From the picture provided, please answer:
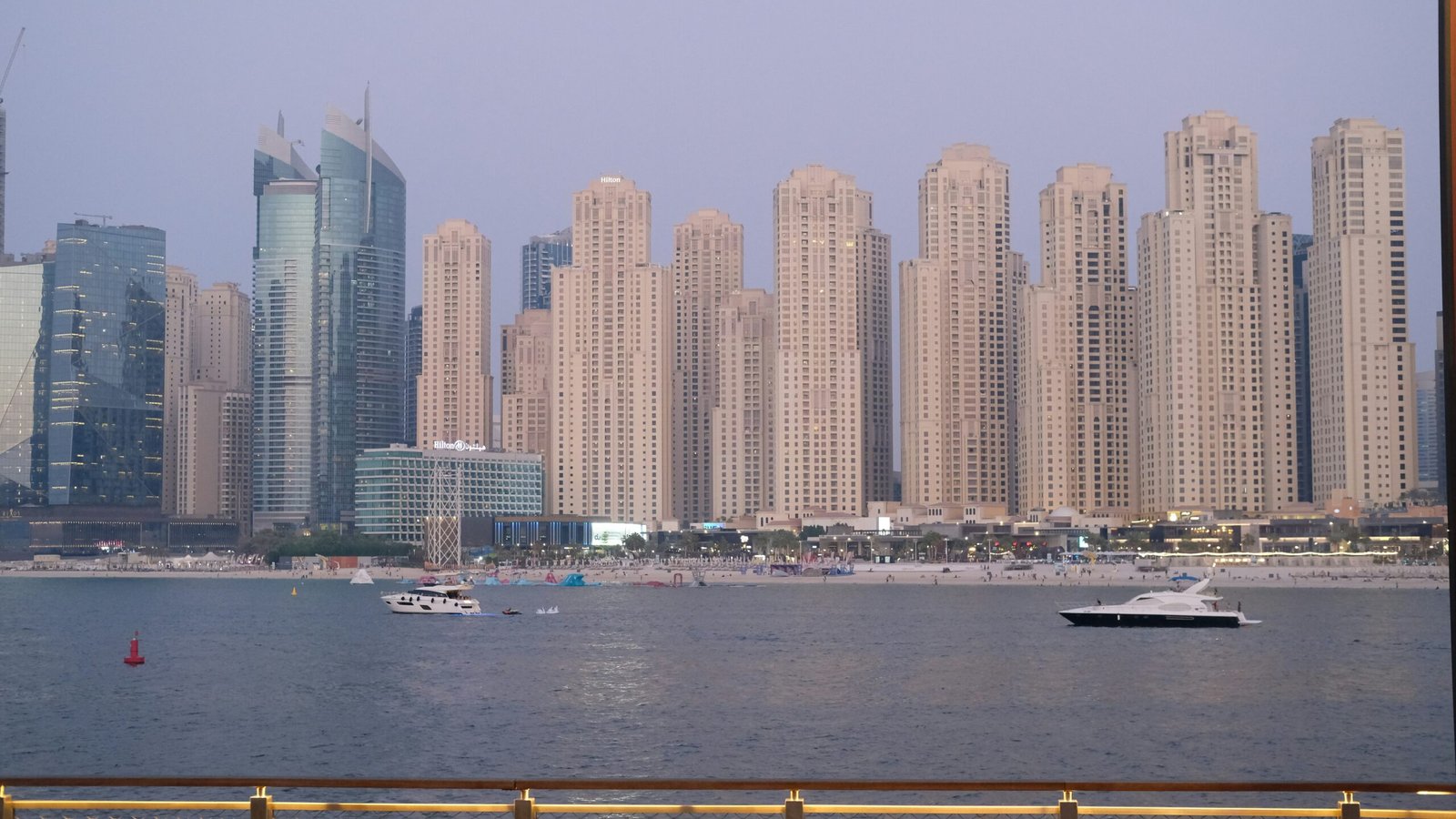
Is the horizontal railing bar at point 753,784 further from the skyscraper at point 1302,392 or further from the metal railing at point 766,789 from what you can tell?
the skyscraper at point 1302,392

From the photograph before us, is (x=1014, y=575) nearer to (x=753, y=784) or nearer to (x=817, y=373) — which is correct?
(x=817, y=373)

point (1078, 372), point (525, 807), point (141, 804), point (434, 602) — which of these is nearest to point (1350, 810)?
point (525, 807)

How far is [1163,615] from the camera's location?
86500 millimetres

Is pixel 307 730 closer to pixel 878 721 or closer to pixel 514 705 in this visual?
pixel 514 705

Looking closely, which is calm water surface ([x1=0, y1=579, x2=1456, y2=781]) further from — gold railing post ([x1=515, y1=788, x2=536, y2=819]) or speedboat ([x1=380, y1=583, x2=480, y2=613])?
gold railing post ([x1=515, y1=788, x2=536, y2=819])

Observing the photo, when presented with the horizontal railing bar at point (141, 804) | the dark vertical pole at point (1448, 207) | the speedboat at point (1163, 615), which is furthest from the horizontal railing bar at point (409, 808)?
the speedboat at point (1163, 615)

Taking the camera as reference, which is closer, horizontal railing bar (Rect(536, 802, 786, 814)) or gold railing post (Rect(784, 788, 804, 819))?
gold railing post (Rect(784, 788, 804, 819))

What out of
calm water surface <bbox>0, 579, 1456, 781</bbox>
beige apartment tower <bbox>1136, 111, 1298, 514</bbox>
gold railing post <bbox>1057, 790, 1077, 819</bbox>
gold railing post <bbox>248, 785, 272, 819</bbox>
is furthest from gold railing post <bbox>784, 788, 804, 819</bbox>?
beige apartment tower <bbox>1136, 111, 1298, 514</bbox>

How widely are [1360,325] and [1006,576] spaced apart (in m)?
45.4

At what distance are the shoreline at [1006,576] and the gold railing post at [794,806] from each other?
429 feet

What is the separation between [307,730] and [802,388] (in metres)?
152

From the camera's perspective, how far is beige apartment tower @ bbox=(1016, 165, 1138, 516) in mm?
187375

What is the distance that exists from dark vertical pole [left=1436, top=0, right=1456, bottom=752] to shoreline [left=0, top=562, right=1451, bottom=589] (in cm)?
13110

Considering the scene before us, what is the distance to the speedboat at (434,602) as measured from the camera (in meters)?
97.6
